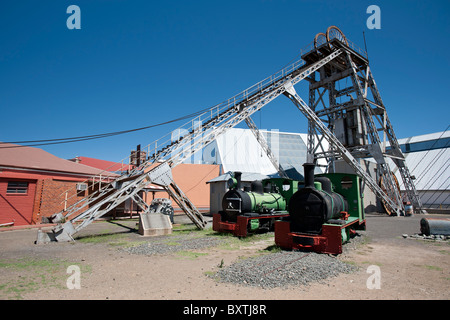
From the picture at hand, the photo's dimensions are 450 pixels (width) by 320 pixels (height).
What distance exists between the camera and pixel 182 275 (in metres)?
5.65

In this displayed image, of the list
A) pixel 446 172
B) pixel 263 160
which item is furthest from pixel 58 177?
pixel 446 172

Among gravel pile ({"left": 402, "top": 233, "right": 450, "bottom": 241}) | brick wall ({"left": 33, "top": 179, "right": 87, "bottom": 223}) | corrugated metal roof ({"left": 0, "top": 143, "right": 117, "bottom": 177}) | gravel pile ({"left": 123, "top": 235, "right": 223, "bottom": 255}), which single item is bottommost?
gravel pile ({"left": 402, "top": 233, "right": 450, "bottom": 241})

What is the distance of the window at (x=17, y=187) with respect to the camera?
15.3 m

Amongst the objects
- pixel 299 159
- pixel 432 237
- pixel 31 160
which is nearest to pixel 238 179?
pixel 432 237

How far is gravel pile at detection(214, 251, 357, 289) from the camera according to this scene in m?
5.05

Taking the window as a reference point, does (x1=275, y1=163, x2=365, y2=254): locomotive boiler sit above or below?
below

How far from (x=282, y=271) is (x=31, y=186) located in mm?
17865

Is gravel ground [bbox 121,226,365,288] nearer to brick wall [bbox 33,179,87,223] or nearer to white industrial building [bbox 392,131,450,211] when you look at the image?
brick wall [bbox 33,179,87,223]

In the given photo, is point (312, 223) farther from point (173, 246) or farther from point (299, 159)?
point (299, 159)

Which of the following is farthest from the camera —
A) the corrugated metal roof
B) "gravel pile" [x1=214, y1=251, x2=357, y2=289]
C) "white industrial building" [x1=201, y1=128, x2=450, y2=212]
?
"white industrial building" [x1=201, y1=128, x2=450, y2=212]

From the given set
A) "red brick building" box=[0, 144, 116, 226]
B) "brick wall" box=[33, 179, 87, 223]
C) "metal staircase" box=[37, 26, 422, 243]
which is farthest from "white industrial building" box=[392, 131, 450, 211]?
"brick wall" box=[33, 179, 87, 223]

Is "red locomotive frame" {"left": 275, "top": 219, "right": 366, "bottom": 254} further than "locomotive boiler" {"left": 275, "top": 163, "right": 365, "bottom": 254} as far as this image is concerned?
No

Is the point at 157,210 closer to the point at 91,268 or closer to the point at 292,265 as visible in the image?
the point at 91,268

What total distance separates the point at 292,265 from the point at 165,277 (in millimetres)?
3038
